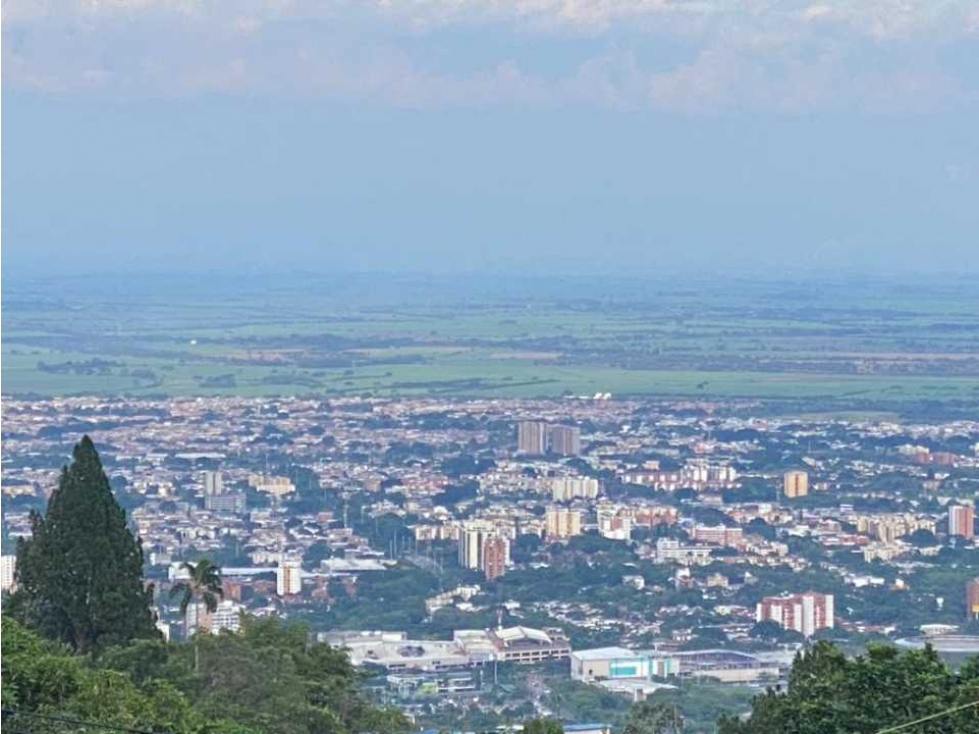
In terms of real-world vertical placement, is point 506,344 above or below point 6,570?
below

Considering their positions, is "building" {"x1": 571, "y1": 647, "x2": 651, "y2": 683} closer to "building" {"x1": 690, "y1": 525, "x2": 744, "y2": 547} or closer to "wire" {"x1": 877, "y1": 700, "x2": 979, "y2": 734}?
"building" {"x1": 690, "y1": 525, "x2": 744, "y2": 547}

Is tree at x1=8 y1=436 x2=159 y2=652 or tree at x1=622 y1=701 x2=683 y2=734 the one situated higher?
tree at x1=8 y1=436 x2=159 y2=652

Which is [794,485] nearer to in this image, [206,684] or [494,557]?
[494,557]

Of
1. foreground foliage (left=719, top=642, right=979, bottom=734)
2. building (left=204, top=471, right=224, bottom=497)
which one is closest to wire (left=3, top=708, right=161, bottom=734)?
foreground foliage (left=719, top=642, right=979, bottom=734)

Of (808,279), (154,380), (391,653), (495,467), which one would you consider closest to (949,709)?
(391,653)

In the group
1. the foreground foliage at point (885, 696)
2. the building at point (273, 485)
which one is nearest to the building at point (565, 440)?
the building at point (273, 485)

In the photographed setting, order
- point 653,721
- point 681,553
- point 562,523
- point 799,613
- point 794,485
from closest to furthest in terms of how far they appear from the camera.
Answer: point 653,721 → point 799,613 → point 681,553 → point 562,523 → point 794,485

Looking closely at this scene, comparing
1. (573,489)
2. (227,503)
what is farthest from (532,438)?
(227,503)
